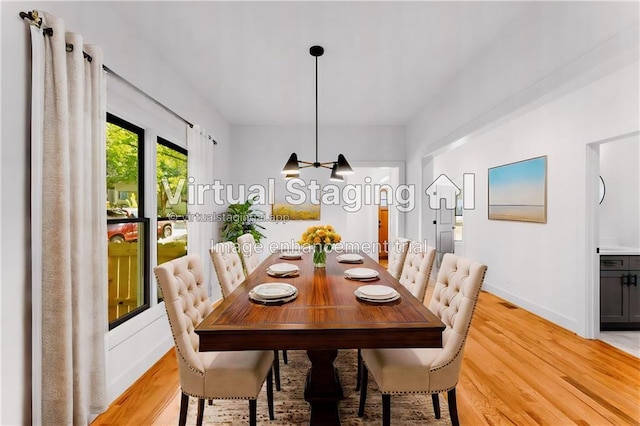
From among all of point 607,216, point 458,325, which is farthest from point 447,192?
point 458,325

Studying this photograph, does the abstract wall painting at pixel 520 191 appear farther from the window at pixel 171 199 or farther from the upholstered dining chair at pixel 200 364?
the window at pixel 171 199

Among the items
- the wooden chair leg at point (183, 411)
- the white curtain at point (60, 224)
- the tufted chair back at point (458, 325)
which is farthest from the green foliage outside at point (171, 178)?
the tufted chair back at point (458, 325)

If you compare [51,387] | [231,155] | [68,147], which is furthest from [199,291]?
[231,155]

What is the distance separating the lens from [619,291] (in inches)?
128

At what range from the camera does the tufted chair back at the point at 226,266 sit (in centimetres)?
228

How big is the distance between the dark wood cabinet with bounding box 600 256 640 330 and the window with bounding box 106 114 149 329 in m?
4.59

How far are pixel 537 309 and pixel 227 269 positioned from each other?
3.66 m

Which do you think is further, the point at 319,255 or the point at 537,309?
the point at 537,309

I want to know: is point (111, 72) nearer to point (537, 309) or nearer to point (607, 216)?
point (537, 309)

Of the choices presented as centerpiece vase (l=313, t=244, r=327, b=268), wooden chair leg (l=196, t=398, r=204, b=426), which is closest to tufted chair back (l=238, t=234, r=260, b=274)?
centerpiece vase (l=313, t=244, r=327, b=268)

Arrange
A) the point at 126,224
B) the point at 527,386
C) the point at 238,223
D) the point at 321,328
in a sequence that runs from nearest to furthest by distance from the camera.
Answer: the point at 321,328, the point at 527,386, the point at 126,224, the point at 238,223

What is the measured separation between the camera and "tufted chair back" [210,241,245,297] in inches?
89.9

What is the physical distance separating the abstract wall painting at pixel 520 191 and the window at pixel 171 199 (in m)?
4.25

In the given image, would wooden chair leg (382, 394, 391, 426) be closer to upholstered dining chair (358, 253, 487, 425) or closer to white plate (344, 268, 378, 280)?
upholstered dining chair (358, 253, 487, 425)
